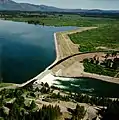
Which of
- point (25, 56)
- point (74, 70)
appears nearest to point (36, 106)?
point (74, 70)

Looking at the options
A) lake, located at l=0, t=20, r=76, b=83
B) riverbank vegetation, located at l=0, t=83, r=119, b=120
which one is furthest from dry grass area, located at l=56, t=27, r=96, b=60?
riverbank vegetation, located at l=0, t=83, r=119, b=120

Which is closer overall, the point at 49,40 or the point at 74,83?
the point at 74,83

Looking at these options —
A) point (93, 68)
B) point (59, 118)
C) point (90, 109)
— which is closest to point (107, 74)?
point (93, 68)

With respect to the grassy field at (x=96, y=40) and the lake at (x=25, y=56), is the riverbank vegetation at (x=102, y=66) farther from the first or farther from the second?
the grassy field at (x=96, y=40)

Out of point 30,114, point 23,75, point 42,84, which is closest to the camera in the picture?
point 30,114

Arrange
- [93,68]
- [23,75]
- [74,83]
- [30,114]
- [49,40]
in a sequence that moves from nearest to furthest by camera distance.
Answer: [30,114] → [74,83] → [23,75] → [93,68] → [49,40]

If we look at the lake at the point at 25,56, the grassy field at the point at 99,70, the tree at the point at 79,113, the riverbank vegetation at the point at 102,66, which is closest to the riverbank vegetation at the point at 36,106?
the tree at the point at 79,113

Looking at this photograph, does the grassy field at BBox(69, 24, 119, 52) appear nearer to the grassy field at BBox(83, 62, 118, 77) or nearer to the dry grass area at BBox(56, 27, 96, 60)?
the dry grass area at BBox(56, 27, 96, 60)

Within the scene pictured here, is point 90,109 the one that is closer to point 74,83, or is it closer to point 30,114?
point 30,114
